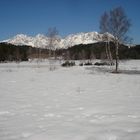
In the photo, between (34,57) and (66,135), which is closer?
(66,135)

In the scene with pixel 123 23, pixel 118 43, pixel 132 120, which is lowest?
pixel 132 120

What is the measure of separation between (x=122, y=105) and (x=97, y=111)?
4.76ft

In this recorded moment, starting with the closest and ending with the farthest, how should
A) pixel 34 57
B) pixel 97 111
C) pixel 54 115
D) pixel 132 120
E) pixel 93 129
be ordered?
pixel 93 129
pixel 132 120
pixel 54 115
pixel 97 111
pixel 34 57

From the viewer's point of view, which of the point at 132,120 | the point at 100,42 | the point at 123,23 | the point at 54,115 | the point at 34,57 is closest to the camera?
the point at 132,120

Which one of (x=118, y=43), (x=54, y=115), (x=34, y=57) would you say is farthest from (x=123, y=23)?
(x=34, y=57)

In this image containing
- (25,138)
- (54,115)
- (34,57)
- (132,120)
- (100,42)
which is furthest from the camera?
(34,57)

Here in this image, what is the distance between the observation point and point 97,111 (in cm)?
823

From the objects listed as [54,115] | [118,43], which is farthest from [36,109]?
→ [118,43]

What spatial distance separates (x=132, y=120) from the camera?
6965 mm

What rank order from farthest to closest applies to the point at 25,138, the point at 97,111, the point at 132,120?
1. the point at 97,111
2. the point at 132,120
3. the point at 25,138

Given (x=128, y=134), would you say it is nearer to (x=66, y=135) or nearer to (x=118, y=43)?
(x=66, y=135)

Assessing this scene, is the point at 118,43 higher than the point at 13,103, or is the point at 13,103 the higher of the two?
the point at 118,43

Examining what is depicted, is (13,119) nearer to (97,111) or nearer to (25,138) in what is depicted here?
(25,138)

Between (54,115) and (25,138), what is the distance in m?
2.26
